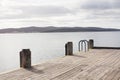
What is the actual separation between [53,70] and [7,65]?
86.1 ft

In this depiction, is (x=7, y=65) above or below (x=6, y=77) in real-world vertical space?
below

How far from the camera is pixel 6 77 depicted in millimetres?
7434

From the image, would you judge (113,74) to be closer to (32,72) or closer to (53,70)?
(53,70)

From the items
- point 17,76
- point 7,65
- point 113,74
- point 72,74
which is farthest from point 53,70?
point 7,65

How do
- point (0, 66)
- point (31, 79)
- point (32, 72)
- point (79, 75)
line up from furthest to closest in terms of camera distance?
1. point (0, 66)
2. point (32, 72)
3. point (79, 75)
4. point (31, 79)

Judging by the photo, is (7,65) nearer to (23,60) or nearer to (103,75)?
(23,60)

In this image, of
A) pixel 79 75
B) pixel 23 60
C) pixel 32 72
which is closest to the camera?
pixel 79 75

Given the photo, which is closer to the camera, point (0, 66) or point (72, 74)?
point (72, 74)

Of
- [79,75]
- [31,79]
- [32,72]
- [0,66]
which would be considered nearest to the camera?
[31,79]

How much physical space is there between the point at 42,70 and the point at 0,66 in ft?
85.9

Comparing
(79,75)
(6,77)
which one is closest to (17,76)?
(6,77)

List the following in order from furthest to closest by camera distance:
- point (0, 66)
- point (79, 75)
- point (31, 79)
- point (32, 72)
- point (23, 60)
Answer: point (0, 66)
point (23, 60)
point (32, 72)
point (79, 75)
point (31, 79)

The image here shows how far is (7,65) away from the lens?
33.9 meters

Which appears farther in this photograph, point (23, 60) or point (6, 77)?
point (23, 60)
